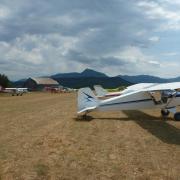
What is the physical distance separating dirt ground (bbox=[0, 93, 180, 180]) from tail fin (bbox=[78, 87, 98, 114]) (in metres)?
2.21

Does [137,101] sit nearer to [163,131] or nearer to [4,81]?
[163,131]

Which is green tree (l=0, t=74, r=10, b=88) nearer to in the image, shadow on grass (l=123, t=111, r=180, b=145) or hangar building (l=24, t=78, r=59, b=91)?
hangar building (l=24, t=78, r=59, b=91)

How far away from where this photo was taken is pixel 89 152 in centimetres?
890

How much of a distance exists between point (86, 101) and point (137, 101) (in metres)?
2.82

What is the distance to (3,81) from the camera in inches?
3469

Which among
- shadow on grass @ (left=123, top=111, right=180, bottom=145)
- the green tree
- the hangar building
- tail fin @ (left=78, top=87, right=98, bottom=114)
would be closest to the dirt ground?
shadow on grass @ (left=123, top=111, right=180, bottom=145)

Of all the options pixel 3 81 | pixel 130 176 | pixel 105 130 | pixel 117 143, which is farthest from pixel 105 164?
pixel 3 81

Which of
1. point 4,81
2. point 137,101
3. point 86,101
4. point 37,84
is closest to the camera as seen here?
point 86,101

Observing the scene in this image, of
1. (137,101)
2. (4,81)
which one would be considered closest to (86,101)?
(137,101)

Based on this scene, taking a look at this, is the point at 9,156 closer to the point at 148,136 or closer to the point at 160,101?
the point at 148,136

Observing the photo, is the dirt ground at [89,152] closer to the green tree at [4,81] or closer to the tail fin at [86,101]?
the tail fin at [86,101]

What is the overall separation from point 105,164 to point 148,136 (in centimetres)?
413

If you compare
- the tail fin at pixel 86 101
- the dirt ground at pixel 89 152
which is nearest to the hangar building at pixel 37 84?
the tail fin at pixel 86 101

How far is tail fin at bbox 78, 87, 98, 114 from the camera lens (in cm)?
1606
